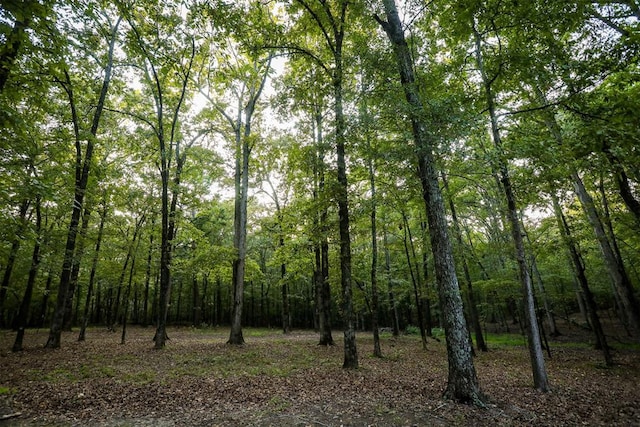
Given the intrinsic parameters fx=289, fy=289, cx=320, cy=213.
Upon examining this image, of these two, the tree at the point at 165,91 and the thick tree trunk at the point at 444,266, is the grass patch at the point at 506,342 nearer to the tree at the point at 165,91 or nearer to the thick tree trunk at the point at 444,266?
the thick tree trunk at the point at 444,266

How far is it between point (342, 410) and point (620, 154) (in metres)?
7.66

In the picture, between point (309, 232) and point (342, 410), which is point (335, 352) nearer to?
point (309, 232)

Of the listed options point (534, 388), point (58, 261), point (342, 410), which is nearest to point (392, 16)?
point (342, 410)

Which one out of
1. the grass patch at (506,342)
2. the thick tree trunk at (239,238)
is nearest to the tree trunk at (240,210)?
the thick tree trunk at (239,238)

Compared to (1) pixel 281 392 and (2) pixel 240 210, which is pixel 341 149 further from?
(2) pixel 240 210

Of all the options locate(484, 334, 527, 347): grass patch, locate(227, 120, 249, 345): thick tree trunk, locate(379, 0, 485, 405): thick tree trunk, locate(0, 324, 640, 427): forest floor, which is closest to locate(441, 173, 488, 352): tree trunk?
locate(0, 324, 640, 427): forest floor

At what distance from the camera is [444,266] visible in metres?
6.57

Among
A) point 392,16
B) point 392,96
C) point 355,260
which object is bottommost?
point 355,260

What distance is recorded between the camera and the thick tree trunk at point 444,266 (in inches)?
240

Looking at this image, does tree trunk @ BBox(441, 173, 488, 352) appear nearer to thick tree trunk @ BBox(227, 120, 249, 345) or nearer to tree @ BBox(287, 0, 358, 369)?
tree @ BBox(287, 0, 358, 369)

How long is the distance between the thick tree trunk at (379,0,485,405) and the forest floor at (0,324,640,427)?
0.45 metres

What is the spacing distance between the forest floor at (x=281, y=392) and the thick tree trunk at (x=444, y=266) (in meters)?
0.45

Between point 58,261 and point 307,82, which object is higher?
point 307,82

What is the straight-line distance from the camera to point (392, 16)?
795 centimetres
